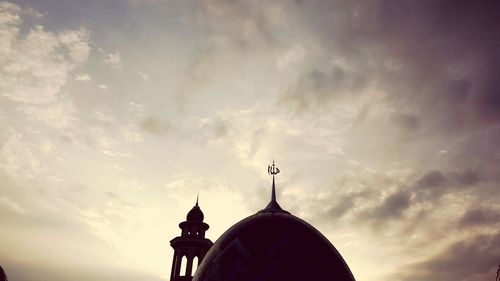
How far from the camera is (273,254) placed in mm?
15727

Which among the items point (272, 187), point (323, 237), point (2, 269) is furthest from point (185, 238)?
point (2, 269)

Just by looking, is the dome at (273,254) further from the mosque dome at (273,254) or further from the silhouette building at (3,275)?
the silhouette building at (3,275)

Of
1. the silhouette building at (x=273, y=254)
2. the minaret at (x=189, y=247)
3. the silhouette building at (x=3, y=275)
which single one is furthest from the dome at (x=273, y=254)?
the silhouette building at (x=3, y=275)

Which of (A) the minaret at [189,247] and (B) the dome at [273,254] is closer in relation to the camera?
(B) the dome at [273,254]

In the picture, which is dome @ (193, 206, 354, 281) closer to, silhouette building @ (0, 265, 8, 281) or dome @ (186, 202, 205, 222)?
dome @ (186, 202, 205, 222)

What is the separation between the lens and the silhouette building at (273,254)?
15062 millimetres

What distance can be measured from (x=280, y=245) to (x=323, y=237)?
2.71 meters

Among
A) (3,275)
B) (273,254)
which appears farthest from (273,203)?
(3,275)

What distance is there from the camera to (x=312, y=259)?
15.7 metres

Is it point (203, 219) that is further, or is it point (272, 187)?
point (203, 219)

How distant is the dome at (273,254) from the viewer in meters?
15.1

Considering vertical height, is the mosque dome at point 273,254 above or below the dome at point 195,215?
below

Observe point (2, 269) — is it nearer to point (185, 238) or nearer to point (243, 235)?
point (185, 238)

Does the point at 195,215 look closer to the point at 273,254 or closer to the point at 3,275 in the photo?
the point at 273,254
